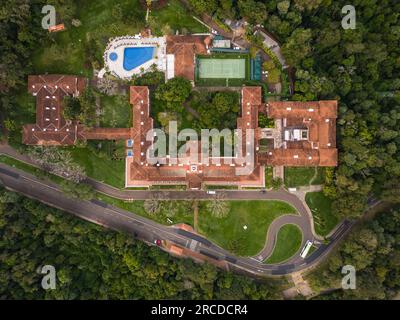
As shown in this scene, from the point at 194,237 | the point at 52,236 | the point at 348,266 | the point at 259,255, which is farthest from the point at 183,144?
the point at 348,266

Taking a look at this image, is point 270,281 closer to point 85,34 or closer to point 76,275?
point 76,275

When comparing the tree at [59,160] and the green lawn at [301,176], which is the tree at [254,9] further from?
the tree at [59,160]

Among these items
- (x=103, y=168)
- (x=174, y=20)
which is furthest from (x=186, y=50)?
(x=103, y=168)

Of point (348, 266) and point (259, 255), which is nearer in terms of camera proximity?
point (348, 266)

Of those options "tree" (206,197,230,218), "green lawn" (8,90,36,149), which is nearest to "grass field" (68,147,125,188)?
"green lawn" (8,90,36,149)

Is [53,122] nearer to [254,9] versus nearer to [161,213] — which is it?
[161,213]

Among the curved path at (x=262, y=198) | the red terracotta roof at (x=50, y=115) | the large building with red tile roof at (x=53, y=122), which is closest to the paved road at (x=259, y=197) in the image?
the curved path at (x=262, y=198)

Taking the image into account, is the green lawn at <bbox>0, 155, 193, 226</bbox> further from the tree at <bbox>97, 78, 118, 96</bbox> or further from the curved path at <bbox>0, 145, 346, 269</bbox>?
the tree at <bbox>97, 78, 118, 96</bbox>
